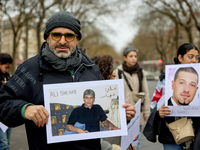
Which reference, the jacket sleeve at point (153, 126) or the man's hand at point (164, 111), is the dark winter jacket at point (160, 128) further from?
the man's hand at point (164, 111)

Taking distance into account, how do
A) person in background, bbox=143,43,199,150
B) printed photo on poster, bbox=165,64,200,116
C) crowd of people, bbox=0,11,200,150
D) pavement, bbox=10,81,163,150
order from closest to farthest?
1. crowd of people, bbox=0,11,200,150
2. printed photo on poster, bbox=165,64,200,116
3. person in background, bbox=143,43,199,150
4. pavement, bbox=10,81,163,150

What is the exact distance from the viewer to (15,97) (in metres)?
1.93

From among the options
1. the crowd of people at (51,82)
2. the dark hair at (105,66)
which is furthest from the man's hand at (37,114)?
the dark hair at (105,66)

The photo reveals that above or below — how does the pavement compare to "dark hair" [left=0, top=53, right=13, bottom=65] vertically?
below

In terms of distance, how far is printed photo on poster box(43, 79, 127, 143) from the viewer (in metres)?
1.89

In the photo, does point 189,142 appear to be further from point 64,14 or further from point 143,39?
point 143,39

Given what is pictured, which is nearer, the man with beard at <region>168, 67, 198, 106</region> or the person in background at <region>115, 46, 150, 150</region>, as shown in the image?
the man with beard at <region>168, 67, 198, 106</region>

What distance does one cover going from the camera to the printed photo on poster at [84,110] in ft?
6.19

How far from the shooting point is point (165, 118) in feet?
10.0

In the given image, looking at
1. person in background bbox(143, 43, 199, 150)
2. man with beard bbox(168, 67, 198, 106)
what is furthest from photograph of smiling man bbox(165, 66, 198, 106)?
person in background bbox(143, 43, 199, 150)

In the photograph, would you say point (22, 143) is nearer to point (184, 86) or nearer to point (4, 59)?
point (4, 59)

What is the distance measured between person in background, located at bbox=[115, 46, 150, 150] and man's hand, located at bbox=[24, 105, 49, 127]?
3.17 meters

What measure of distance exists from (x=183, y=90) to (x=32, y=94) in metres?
1.55

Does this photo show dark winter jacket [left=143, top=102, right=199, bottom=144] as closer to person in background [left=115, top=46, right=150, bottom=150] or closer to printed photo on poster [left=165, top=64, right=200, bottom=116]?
printed photo on poster [left=165, top=64, right=200, bottom=116]
